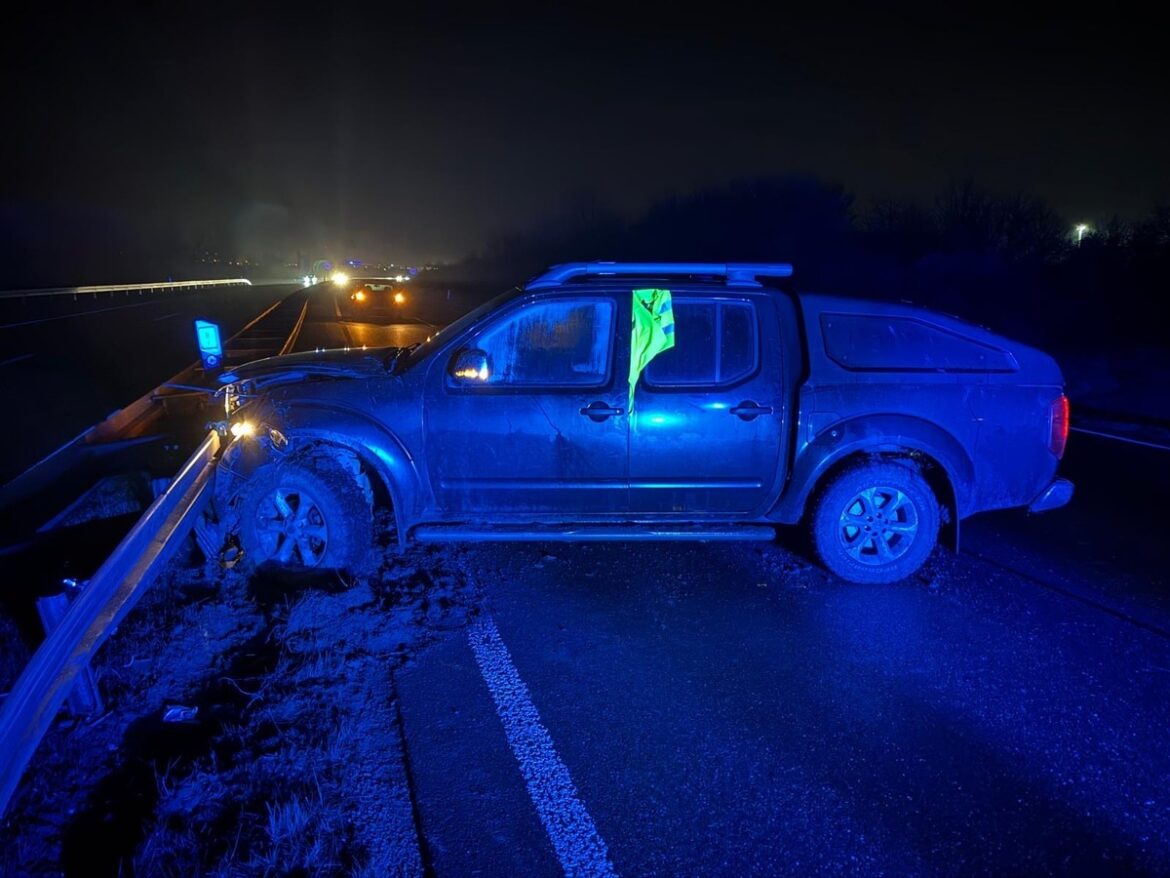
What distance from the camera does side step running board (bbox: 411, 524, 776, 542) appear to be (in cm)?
481

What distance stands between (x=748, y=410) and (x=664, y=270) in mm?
1075

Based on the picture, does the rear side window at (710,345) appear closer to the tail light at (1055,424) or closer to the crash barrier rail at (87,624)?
the tail light at (1055,424)

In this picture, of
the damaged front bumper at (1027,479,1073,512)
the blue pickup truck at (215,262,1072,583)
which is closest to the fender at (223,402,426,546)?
the blue pickup truck at (215,262,1072,583)

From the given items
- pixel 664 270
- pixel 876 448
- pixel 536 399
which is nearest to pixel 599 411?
pixel 536 399

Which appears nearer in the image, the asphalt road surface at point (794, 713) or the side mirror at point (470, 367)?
the asphalt road surface at point (794, 713)

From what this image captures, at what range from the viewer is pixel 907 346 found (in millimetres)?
4906

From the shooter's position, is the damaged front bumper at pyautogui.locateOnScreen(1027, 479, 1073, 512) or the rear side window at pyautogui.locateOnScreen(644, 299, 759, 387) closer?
the rear side window at pyautogui.locateOnScreen(644, 299, 759, 387)

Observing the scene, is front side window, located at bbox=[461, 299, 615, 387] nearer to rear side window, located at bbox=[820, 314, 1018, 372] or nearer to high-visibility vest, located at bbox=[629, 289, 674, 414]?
high-visibility vest, located at bbox=[629, 289, 674, 414]

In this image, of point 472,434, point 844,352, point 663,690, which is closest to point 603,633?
point 663,690

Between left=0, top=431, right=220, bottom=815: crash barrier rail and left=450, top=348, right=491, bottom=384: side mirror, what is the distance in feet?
5.50

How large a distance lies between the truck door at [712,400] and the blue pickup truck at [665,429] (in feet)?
0.04

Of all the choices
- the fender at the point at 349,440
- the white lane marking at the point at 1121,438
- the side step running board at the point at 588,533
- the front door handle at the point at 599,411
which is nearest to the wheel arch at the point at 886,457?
the side step running board at the point at 588,533

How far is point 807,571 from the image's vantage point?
17.2 feet

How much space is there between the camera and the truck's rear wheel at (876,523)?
484cm
